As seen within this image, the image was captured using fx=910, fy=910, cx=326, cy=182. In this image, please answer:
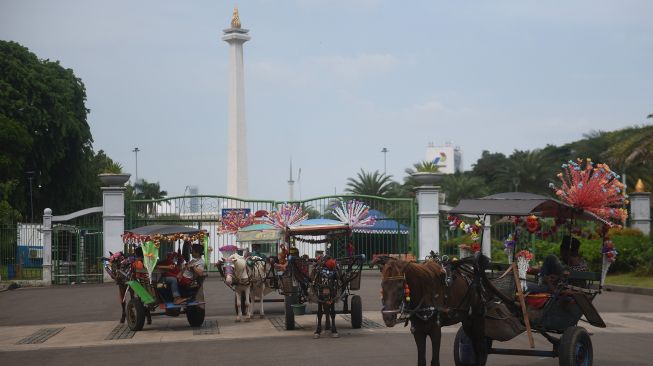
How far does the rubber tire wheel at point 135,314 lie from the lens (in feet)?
62.8

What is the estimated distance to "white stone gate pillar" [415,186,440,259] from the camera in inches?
1343

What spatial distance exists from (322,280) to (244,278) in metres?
3.40

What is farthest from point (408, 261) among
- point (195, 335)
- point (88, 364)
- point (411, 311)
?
point (195, 335)

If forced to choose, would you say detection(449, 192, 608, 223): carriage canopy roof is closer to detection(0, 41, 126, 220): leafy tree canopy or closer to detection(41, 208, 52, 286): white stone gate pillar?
detection(41, 208, 52, 286): white stone gate pillar

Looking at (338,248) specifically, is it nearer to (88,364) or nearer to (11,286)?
(88,364)

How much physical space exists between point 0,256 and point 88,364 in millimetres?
23089

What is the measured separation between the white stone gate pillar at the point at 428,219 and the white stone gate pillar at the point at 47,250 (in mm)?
13807

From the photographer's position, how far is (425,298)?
11.2 metres

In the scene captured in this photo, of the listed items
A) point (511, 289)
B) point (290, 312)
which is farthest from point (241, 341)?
point (511, 289)

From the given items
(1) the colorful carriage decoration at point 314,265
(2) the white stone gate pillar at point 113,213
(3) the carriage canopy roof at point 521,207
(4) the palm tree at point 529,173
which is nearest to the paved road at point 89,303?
(2) the white stone gate pillar at point 113,213

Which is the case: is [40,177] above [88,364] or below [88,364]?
above

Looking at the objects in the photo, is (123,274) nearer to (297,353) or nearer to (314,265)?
(314,265)

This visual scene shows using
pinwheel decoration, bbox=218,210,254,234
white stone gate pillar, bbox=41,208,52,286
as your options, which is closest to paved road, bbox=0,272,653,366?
pinwheel decoration, bbox=218,210,254,234

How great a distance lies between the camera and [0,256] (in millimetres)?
35656
